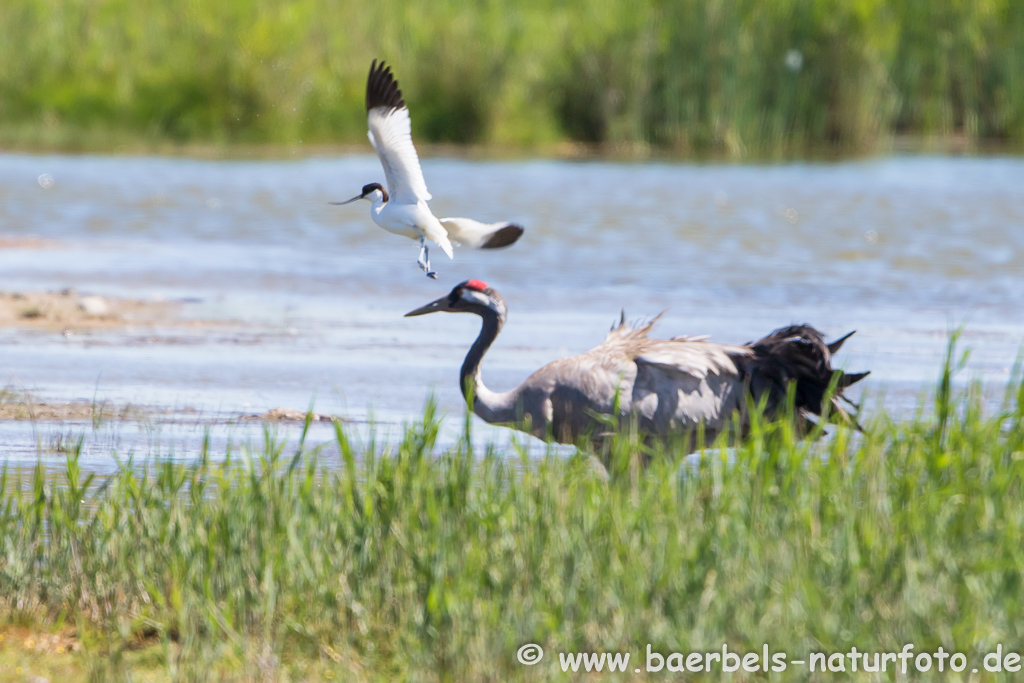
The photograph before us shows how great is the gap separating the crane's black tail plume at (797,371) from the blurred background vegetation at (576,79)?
17681mm

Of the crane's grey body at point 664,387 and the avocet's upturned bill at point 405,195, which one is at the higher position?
the avocet's upturned bill at point 405,195

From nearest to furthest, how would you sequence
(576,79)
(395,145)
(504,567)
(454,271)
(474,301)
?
(504,567) → (474,301) → (395,145) → (454,271) → (576,79)

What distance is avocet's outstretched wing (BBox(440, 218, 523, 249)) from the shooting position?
664 cm

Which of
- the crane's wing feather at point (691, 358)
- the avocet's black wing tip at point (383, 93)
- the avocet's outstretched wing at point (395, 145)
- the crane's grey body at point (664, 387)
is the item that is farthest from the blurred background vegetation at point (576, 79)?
the crane's grey body at point (664, 387)

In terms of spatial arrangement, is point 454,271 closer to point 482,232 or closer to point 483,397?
point 482,232

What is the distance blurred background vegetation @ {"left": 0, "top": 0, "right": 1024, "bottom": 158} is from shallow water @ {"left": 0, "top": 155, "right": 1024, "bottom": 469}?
1.04 metres

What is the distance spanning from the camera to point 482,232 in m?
6.73

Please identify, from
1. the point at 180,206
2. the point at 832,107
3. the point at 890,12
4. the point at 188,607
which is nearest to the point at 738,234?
the point at 180,206

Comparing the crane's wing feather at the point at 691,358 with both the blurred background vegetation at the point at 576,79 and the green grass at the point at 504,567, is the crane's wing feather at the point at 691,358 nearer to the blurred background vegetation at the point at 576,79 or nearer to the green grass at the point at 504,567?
the green grass at the point at 504,567

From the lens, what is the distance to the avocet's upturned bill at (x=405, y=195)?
6723mm

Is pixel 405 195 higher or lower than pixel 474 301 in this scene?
higher

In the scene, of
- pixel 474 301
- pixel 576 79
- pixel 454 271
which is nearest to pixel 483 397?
pixel 474 301

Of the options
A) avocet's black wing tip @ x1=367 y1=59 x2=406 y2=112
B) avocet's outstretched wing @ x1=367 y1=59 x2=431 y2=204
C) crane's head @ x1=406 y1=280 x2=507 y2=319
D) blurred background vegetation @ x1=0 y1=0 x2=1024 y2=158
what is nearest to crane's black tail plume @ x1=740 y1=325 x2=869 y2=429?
crane's head @ x1=406 y1=280 x2=507 y2=319

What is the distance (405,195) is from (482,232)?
0.41 meters
